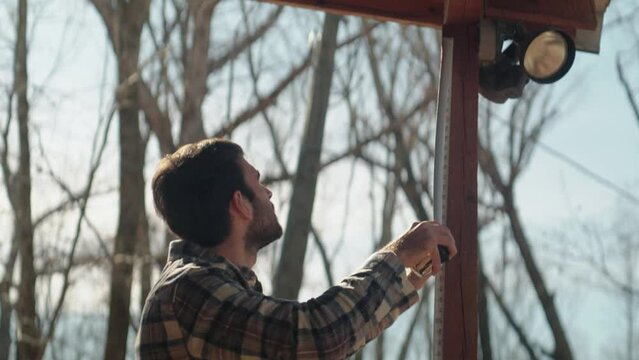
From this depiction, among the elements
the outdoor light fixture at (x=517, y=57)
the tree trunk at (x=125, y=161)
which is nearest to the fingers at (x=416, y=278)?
the outdoor light fixture at (x=517, y=57)

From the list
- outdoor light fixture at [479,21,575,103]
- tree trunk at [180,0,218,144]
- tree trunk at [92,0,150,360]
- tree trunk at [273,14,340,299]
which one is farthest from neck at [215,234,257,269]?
tree trunk at [180,0,218,144]

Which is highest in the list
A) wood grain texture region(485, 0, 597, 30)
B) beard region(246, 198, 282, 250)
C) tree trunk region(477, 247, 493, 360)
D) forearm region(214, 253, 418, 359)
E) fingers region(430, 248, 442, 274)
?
wood grain texture region(485, 0, 597, 30)

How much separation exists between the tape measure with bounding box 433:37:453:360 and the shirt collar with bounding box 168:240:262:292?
720 mm

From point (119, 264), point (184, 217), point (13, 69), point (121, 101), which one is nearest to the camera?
point (184, 217)

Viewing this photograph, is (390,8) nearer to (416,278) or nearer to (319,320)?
(416,278)

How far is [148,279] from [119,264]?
1005 millimetres

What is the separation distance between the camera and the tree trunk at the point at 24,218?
8.89 metres

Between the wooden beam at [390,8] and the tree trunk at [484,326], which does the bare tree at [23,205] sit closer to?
the tree trunk at [484,326]

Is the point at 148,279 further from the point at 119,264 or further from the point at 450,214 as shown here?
the point at 450,214

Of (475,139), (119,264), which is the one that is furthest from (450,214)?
(119,264)

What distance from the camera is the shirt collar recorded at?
5.15ft

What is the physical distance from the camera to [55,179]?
9.95m

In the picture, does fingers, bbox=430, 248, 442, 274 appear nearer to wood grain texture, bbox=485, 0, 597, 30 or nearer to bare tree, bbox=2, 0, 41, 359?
wood grain texture, bbox=485, 0, 597, 30

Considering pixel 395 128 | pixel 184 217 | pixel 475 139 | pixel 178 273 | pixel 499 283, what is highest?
pixel 395 128
